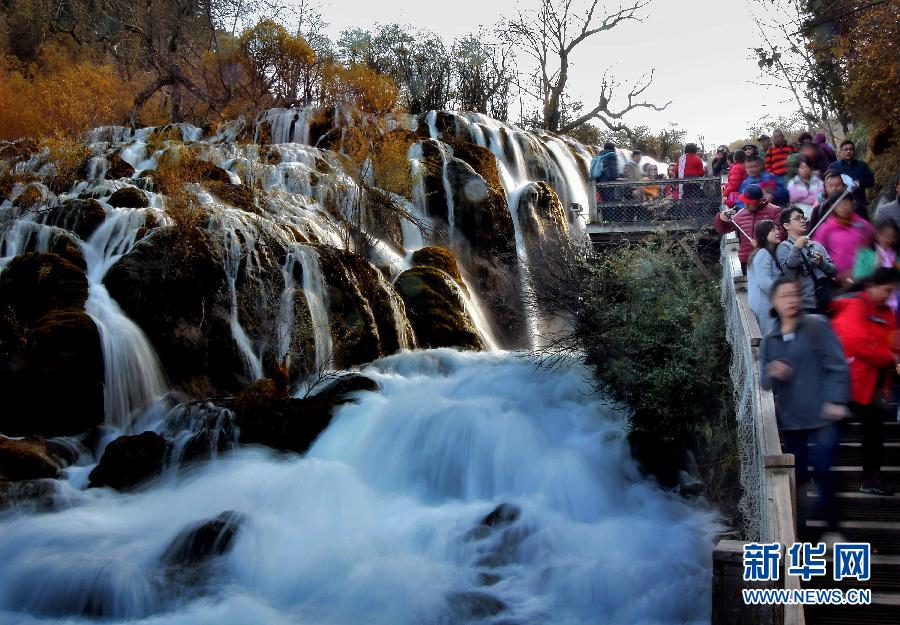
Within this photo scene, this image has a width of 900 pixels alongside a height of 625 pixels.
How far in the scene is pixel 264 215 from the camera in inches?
661

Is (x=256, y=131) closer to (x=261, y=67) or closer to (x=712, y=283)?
(x=261, y=67)

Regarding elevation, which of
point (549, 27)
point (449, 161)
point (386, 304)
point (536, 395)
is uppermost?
point (549, 27)

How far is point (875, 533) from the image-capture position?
636 cm

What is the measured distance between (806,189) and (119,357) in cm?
1041

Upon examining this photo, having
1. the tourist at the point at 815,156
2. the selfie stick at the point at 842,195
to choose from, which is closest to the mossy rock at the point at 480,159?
the tourist at the point at 815,156

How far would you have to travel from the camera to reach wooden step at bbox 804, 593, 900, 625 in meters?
5.73

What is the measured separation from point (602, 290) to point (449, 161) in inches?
441

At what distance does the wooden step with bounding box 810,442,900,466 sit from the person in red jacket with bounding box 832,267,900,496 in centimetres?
76

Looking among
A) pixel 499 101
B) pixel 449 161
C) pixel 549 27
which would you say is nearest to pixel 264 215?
pixel 449 161

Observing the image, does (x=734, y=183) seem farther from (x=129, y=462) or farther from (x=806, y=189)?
(x=129, y=462)

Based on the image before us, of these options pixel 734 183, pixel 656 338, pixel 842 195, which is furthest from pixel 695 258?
pixel 842 195

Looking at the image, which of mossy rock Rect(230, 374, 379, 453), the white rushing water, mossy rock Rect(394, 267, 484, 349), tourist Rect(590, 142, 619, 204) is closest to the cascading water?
the white rushing water

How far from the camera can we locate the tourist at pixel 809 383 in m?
5.96

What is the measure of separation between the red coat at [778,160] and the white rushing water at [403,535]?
5.20m
